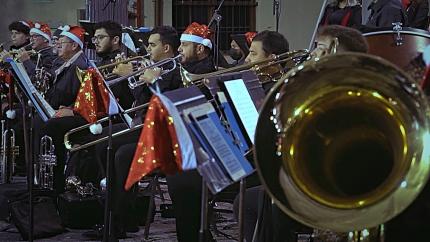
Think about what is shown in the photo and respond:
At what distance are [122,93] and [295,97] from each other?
3.27 meters

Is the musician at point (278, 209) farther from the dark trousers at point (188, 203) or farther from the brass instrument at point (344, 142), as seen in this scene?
the brass instrument at point (344, 142)

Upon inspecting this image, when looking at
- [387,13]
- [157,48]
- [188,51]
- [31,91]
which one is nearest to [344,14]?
[387,13]

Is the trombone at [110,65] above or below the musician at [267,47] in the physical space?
below

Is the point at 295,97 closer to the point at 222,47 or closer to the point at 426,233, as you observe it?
the point at 426,233

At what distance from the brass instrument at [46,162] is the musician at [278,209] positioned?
7.33ft

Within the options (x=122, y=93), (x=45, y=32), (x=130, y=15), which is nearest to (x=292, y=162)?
(x=122, y=93)

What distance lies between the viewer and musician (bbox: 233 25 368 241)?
10.5 feet

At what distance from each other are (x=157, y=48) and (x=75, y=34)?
119 cm

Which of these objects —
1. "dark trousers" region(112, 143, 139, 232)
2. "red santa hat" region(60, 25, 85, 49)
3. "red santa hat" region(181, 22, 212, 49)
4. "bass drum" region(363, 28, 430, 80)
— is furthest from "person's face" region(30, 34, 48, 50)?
"bass drum" region(363, 28, 430, 80)

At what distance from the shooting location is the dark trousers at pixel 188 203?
13.1 ft

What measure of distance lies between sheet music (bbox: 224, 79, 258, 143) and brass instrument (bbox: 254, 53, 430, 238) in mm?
481

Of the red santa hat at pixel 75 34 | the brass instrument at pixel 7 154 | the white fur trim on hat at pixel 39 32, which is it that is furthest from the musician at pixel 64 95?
the white fur trim on hat at pixel 39 32

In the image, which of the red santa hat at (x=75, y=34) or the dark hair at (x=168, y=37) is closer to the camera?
the dark hair at (x=168, y=37)

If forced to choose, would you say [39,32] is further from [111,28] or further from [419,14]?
[419,14]
